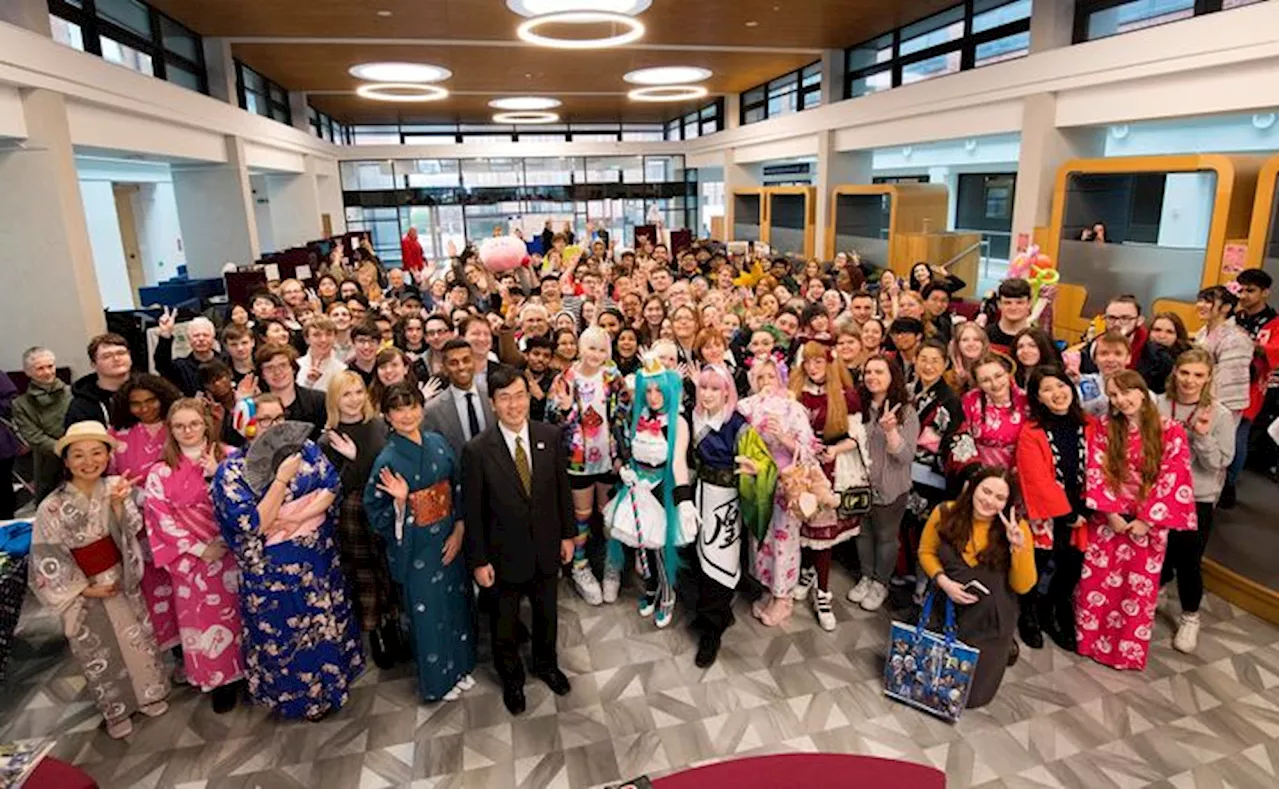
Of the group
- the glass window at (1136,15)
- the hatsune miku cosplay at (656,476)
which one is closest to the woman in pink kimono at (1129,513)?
the hatsune miku cosplay at (656,476)

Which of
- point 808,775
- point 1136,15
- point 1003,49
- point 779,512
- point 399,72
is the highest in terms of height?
point 399,72

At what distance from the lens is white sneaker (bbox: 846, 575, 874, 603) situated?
183 inches

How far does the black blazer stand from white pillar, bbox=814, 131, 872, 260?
11.4 metres

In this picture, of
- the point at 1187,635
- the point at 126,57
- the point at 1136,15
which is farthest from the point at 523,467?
the point at 126,57

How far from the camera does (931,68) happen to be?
37.5 ft

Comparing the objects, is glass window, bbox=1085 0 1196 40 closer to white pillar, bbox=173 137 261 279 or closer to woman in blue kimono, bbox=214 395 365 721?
woman in blue kimono, bbox=214 395 365 721

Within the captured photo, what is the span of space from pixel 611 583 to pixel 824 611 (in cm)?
137

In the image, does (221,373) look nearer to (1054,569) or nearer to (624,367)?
(624,367)

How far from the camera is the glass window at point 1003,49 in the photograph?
31.0 ft

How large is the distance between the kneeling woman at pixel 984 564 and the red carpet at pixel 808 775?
1.30m

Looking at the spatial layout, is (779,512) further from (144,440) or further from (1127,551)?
(144,440)

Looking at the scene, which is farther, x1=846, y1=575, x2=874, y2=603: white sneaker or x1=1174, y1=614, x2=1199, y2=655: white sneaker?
x1=846, y1=575, x2=874, y2=603: white sneaker

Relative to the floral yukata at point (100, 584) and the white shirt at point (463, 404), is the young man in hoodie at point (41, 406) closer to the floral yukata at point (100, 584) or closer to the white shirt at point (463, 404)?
the floral yukata at point (100, 584)

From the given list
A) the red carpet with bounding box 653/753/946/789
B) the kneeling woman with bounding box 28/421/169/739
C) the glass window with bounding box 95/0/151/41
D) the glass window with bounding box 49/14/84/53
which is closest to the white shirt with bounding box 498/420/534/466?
the red carpet with bounding box 653/753/946/789
